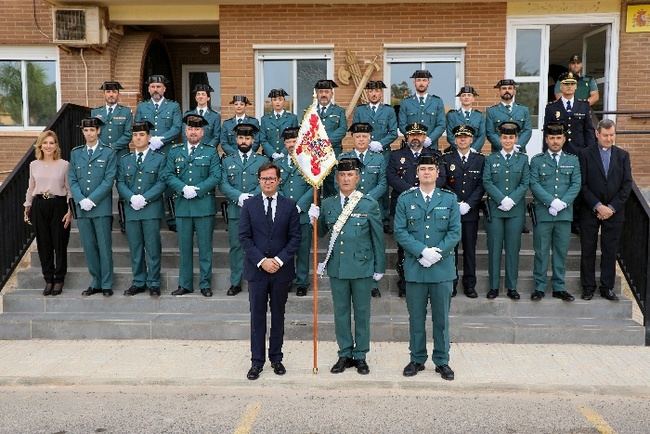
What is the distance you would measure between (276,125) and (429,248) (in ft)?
13.4

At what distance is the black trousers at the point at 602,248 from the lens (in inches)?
299

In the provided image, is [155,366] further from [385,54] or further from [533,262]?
[385,54]

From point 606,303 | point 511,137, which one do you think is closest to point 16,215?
point 511,137

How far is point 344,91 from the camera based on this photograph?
38.7 feet

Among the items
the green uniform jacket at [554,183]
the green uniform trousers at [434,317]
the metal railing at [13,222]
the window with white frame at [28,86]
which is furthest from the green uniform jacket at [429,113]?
the window with white frame at [28,86]

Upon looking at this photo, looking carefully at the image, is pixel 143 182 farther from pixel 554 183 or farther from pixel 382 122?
pixel 554 183

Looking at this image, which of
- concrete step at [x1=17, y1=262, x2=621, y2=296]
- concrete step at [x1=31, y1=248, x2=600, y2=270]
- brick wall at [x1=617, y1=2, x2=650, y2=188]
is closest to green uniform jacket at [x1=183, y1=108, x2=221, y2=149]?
concrete step at [x1=31, y1=248, x2=600, y2=270]

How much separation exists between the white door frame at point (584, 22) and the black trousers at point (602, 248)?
5.03m

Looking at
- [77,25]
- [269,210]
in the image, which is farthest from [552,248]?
[77,25]

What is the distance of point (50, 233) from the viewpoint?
7953mm

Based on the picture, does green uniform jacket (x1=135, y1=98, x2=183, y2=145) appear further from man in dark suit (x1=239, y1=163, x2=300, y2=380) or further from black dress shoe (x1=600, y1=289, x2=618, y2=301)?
black dress shoe (x1=600, y1=289, x2=618, y2=301)

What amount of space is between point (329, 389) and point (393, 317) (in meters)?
1.83

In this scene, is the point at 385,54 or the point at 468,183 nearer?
the point at 468,183

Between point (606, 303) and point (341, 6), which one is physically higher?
Result: point (341, 6)
